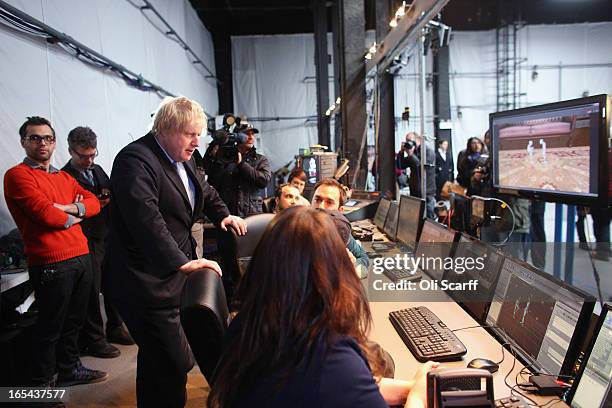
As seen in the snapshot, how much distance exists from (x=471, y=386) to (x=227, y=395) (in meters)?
0.55

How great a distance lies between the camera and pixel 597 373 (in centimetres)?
100

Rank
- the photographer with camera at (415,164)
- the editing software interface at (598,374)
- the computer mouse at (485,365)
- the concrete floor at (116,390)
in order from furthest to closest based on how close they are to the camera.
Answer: the photographer with camera at (415,164) < the concrete floor at (116,390) < the computer mouse at (485,365) < the editing software interface at (598,374)

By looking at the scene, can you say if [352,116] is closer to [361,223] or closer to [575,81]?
[361,223]

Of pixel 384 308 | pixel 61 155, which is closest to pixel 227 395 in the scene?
pixel 384 308

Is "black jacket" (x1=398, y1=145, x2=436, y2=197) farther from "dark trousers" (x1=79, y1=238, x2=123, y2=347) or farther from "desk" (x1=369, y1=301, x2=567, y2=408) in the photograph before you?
"dark trousers" (x1=79, y1=238, x2=123, y2=347)

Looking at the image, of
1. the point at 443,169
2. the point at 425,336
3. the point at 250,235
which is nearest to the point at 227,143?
the point at 250,235

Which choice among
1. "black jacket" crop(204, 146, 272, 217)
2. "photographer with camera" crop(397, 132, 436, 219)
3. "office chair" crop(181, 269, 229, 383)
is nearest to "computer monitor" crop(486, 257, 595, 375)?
"office chair" crop(181, 269, 229, 383)

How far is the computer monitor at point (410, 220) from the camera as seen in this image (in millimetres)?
2677

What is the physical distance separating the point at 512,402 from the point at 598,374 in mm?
206

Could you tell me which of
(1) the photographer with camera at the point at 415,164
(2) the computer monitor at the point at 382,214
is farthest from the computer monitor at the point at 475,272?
(1) the photographer with camera at the point at 415,164

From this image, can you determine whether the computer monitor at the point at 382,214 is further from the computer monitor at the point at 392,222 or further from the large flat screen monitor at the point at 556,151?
the large flat screen monitor at the point at 556,151

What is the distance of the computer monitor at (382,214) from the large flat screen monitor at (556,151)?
3.58 feet

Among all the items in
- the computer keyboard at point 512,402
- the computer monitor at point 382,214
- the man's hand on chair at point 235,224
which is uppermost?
the man's hand on chair at point 235,224

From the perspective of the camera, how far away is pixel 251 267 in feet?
2.85
